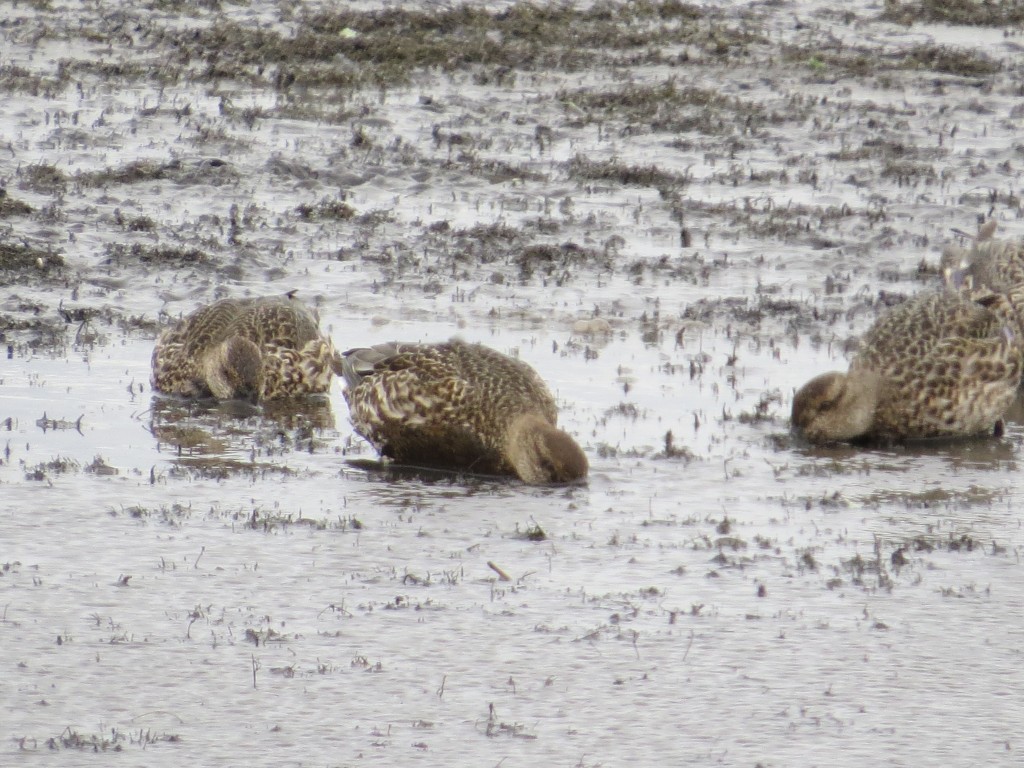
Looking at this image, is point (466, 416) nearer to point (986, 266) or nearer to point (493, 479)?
point (493, 479)

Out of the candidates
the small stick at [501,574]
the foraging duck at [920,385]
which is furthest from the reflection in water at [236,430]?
the foraging duck at [920,385]

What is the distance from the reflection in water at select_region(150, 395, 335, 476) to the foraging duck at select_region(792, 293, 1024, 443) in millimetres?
2648

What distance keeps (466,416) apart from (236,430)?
1.51 m

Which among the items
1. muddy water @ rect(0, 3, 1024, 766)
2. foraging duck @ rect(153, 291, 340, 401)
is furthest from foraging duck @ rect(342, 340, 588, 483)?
foraging duck @ rect(153, 291, 340, 401)

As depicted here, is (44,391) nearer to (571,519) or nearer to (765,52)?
(571,519)

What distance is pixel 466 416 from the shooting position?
29.7ft

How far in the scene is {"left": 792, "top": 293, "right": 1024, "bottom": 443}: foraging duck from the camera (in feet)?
32.2

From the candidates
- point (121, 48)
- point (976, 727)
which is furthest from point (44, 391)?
point (121, 48)

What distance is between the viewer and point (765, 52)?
2308 centimetres

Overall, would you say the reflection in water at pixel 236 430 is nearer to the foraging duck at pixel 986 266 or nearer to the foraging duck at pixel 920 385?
the foraging duck at pixel 920 385

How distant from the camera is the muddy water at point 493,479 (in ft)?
19.3

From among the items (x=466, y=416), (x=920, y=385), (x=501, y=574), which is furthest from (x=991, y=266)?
(x=501, y=574)

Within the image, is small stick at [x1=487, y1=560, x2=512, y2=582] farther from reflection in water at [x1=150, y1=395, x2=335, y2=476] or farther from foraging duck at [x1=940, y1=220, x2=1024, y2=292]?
foraging duck at [x1=940, y1=220, x2=1024, y2=292]

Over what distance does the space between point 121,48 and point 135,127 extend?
4.24 m
